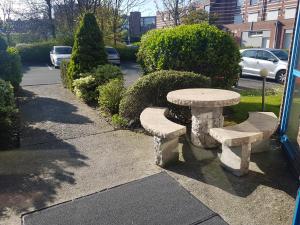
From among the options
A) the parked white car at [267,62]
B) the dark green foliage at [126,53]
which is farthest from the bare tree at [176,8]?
the parked white car at [267,62]

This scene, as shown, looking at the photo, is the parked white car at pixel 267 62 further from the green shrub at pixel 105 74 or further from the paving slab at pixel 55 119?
the paving slab at pixel 55 119

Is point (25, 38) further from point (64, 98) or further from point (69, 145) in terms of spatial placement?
point (69, 145)

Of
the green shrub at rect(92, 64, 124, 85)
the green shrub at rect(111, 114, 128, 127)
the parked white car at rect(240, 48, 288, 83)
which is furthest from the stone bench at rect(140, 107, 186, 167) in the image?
the parked white car at rect(240, 48, 288, 83)

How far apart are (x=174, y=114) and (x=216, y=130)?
222cm

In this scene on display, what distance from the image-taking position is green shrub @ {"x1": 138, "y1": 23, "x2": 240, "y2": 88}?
6348mm

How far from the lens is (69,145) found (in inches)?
202

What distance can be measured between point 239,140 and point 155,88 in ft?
8.17

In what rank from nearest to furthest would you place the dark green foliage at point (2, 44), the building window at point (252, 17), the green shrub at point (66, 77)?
the dark green foliage at point (2, 44), the green shrub at point (66, 77), the building window at point (252, 17)

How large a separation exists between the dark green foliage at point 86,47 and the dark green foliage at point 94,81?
2.70 feet

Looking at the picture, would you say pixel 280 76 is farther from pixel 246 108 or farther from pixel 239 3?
pixel 239 3

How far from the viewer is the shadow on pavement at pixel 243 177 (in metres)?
3.61

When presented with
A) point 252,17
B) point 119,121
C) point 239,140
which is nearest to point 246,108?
point 119,121

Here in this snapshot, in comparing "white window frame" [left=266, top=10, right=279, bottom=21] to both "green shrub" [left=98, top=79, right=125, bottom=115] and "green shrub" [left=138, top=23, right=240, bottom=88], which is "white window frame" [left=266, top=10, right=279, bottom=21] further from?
"green shrub" [left=98, top=79, right=125, bottom=115]

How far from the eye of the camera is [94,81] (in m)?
8.07
